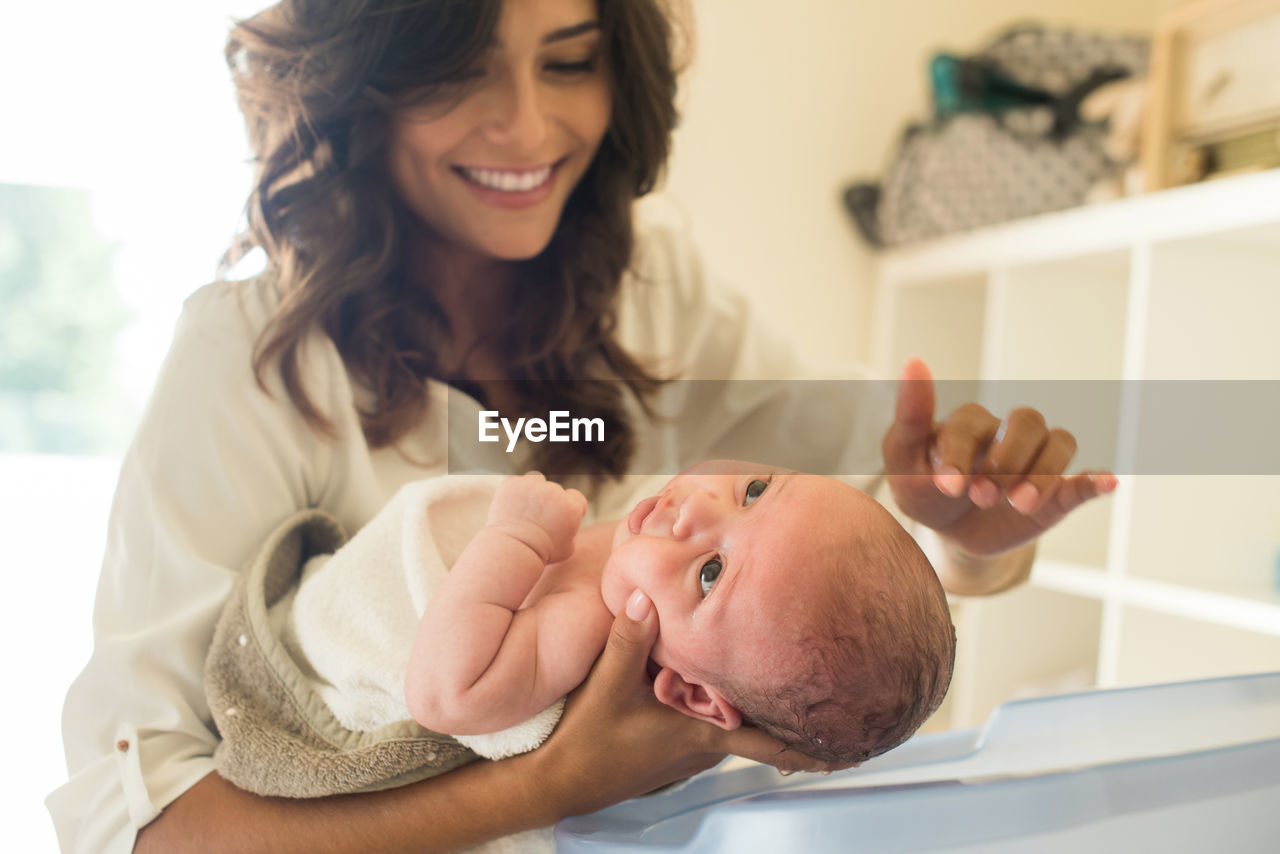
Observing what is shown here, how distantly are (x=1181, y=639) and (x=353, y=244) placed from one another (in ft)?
2.19

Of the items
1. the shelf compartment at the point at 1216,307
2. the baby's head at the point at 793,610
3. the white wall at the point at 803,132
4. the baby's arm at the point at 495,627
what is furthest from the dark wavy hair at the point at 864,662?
the white wall at the point at 803,132

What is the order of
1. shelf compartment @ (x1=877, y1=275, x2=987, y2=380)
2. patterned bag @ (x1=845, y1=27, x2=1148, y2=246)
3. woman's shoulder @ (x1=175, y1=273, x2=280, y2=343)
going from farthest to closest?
shelf compartment @ (x1=877, y1=275, x2=987, y2=380)
patterned bag @ (x1=845, y1=27, x2=1148, y2=246)
woman's shoulder @ (x1=175, y1=273, x2=280, y2=343)

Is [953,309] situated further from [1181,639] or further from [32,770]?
[32,770]

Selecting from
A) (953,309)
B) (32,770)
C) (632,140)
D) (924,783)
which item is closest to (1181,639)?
(924,783)

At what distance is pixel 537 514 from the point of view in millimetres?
425

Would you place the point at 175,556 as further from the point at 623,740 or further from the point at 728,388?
the point at 728,388

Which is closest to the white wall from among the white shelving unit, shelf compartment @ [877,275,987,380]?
shelf compartment @ [877,275,987,380]

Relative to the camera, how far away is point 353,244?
0.61m

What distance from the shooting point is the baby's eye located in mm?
377

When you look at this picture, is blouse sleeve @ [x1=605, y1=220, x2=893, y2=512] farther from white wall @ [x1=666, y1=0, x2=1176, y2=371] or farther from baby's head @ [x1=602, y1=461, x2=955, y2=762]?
white wall @ [x1=666, y1=0, x2=1176, y2=371]

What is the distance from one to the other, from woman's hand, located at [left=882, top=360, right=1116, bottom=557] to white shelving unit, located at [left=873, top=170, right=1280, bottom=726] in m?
0.04

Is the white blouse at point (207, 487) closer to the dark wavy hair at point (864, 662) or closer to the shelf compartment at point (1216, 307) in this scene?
the dark wavy hair at point (864, 662)

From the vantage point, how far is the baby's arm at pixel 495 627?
0.40 metres

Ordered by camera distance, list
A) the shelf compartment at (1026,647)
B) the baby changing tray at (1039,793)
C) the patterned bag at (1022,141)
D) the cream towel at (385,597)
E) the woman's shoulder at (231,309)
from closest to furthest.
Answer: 1. the baby changing tray at (1039,793)
2. the cream towel at (385,597)
3. the woman's shoulder at (231,309)
4. the shelf compartment at (1026,647)
5. the patterned bag at (1022,141)
